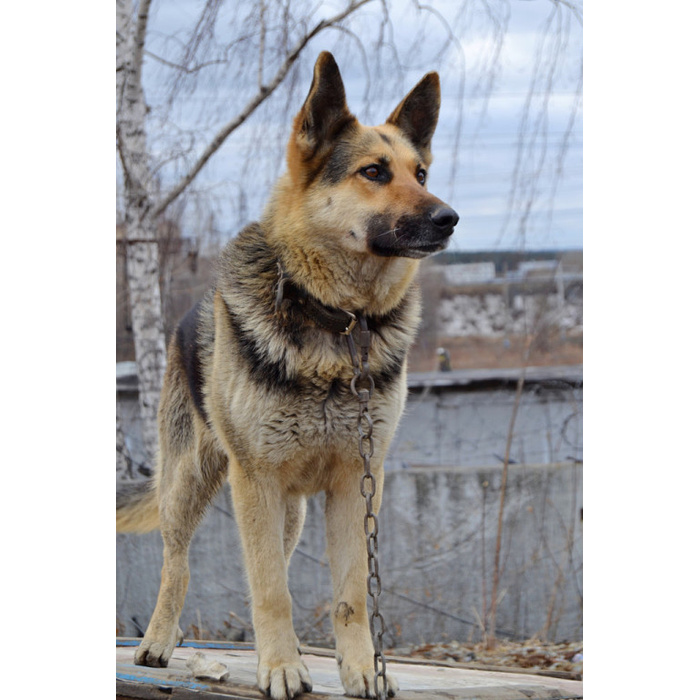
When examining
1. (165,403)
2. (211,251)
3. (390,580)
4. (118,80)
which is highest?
(118,80)

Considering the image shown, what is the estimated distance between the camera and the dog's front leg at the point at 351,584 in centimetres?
211

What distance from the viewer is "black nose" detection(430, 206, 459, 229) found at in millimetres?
1952

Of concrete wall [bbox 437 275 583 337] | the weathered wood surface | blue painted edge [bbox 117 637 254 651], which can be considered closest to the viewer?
the weathered wood surface

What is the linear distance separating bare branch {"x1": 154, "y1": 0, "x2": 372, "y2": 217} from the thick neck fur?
117 cm

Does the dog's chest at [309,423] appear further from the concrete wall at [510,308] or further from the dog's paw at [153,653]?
the concrete wall at [510,308]

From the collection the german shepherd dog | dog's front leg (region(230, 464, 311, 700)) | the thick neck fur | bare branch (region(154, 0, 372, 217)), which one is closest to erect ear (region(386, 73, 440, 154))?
the german shepherd dog

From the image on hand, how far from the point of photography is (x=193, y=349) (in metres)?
2.56

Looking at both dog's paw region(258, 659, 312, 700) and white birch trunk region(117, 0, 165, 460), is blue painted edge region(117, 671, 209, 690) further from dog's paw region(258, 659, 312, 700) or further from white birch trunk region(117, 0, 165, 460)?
white birch trunk region(117, 0, 165, 460)

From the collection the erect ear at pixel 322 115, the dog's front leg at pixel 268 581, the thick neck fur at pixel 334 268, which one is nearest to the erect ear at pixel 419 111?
the erect ear at pixel 322 115

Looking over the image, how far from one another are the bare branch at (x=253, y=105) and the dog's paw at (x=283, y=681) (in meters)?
2.14

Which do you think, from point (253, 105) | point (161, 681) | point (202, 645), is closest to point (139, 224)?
point (253, 105)

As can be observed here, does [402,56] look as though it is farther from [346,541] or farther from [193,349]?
[346,541]

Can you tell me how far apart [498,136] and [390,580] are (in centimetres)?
233
